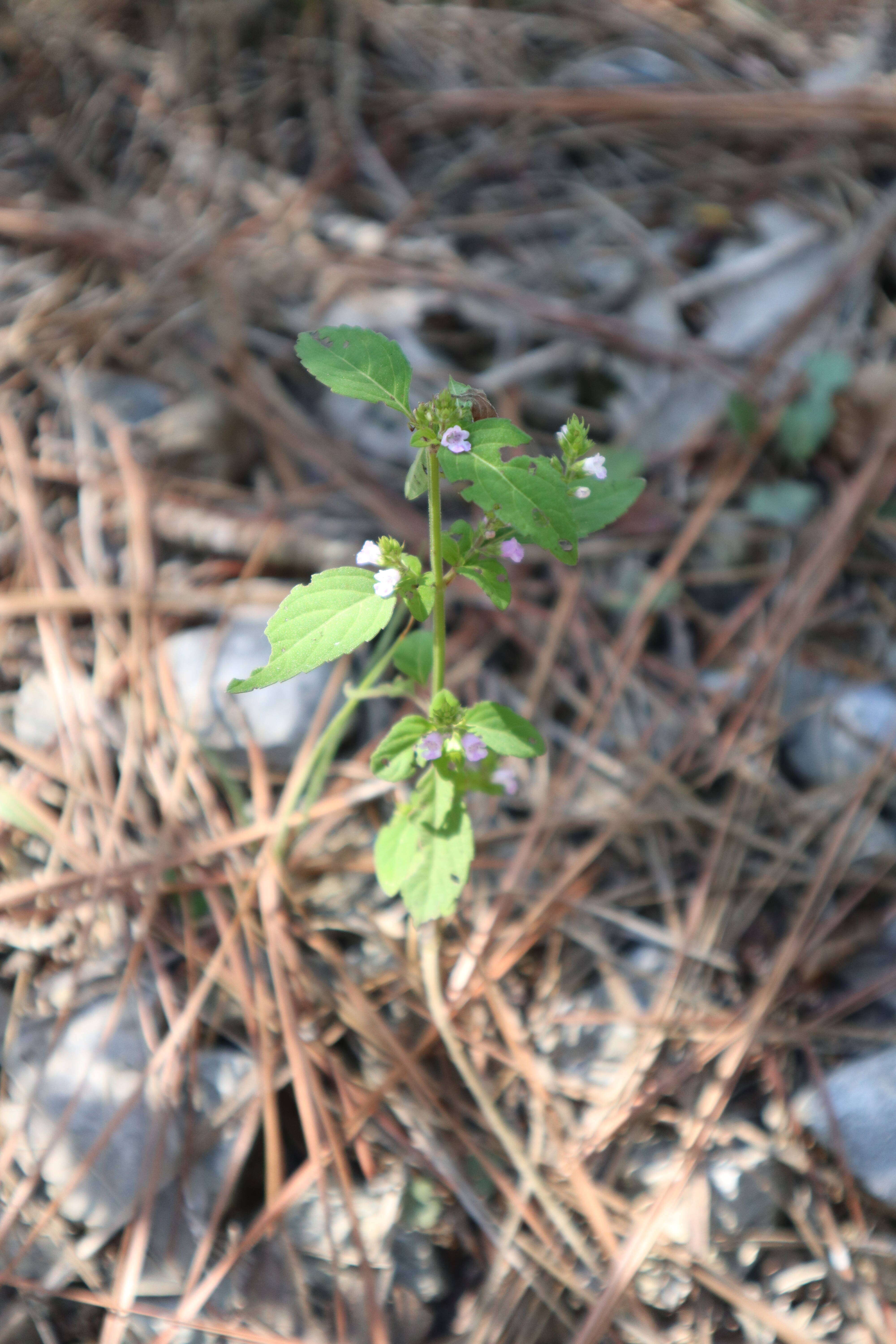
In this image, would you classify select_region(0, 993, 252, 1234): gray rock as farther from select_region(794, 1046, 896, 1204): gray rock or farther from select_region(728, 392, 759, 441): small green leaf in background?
select_region(728, 392, 759, 441): small green leaf in background

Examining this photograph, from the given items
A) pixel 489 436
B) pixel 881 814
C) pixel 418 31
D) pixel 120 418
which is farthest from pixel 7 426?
pixel 881 814

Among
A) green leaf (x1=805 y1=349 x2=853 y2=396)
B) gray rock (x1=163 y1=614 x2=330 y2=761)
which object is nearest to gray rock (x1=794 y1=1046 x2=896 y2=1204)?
gray rock (x1=163 y1=614 x2=330 y2=761)

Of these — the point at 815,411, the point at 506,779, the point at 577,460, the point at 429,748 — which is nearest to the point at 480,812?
the point at 506,779

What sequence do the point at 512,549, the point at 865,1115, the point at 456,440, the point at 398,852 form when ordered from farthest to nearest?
the point at 865,1115
the point at 398,852
the point at 512,549
the point at 456,440

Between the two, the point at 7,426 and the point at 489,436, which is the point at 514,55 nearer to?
the point at 7,426

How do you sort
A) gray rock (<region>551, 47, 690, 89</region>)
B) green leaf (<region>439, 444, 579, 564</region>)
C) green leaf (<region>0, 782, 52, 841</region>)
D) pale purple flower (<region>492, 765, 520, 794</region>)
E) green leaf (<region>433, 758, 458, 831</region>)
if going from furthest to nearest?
gray rock (<region>551, 47, 690, 89</region>) < green leaf (<region>0, 782, 52, 841</region>) < pale purple flower (<region>492, 765, 520, 794</region>) < green leaf (<region>433, 758, 458, 831</region>) < green leaf (<region>439, 444, 579, 564</region>)

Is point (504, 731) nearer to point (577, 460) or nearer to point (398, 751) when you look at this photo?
point (398, 751)
